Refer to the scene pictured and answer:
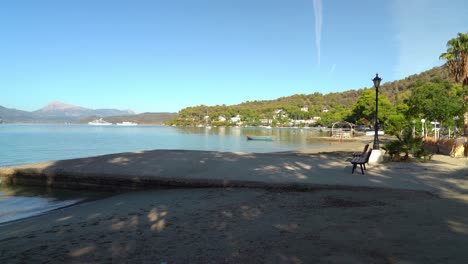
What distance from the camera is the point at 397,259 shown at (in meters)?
3.42

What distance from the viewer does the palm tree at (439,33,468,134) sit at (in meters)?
26.3

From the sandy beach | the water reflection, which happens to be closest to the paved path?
the sandy beach

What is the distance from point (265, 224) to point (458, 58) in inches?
1171

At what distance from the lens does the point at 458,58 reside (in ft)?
88.6

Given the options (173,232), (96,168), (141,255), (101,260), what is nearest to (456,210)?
(173,232)

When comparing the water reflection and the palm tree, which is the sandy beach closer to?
the water reflection

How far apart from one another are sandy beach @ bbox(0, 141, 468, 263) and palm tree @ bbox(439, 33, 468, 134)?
868 inches

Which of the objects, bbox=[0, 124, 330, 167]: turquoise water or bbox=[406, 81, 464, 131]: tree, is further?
bbox=[0, 124, 330, 167]: turquoise water

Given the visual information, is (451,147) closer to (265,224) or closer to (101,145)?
(265,224)

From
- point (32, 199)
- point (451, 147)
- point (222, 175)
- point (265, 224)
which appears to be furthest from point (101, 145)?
point (265, 224)

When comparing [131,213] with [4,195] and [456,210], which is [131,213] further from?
[4,195]

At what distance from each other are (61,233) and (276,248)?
339 cm

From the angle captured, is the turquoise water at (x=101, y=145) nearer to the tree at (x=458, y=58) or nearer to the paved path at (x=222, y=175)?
the paved path at (x=222, y=175)

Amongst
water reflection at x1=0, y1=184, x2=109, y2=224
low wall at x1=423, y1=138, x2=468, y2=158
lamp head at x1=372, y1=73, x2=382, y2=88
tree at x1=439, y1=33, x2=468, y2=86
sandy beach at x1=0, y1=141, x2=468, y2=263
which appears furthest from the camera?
tree at x1=439, y1=33, x2=468, y2=86
